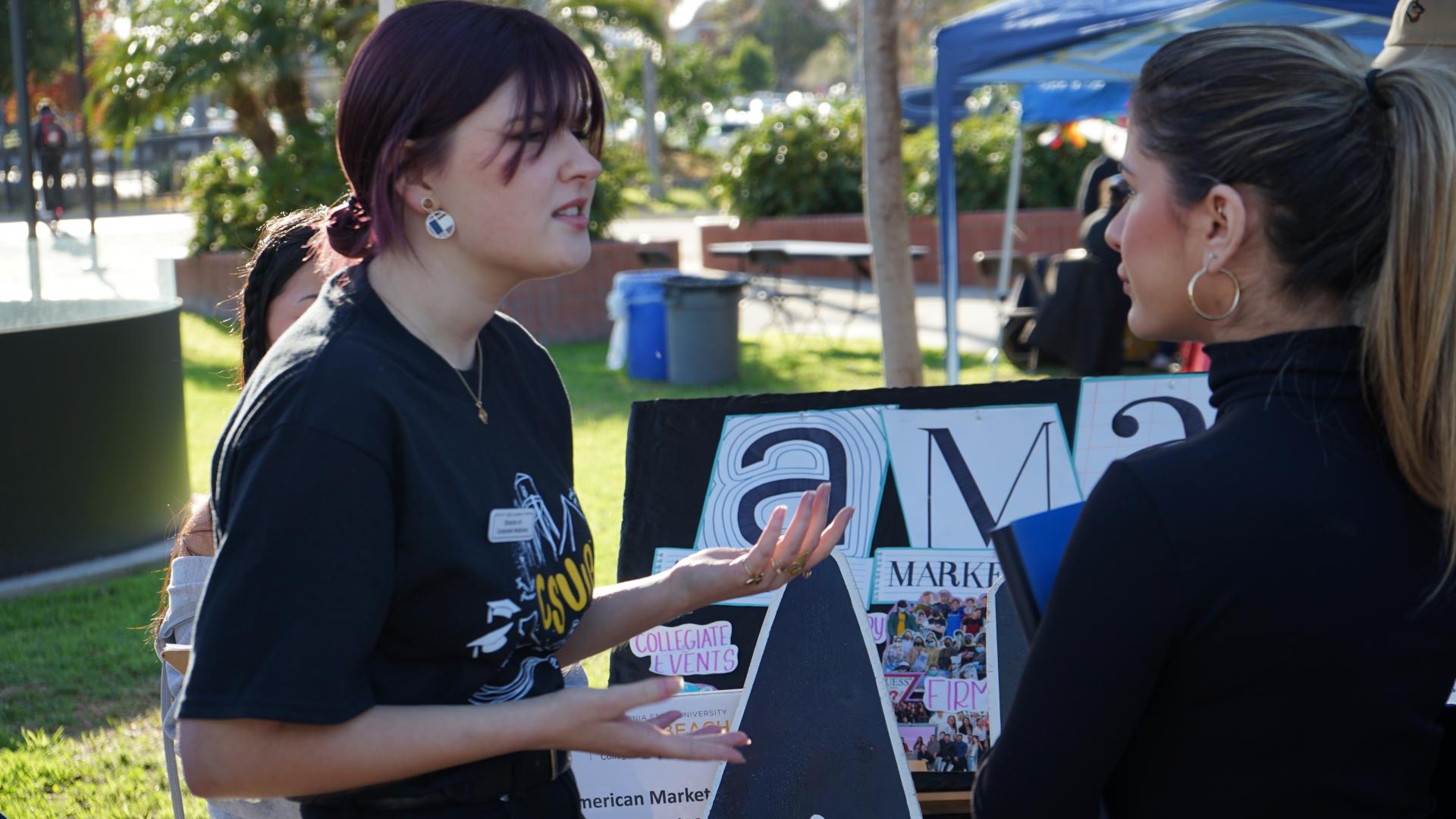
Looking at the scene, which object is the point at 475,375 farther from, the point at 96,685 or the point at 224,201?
the point at 224,201

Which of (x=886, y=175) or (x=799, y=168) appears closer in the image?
(x=886, y=175)

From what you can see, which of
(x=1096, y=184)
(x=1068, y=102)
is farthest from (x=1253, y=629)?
(x=1068, y=102)

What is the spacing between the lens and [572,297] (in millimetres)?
13078

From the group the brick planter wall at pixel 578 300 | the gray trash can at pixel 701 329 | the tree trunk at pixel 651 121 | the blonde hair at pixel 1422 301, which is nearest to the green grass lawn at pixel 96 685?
the gray trash can at pixel 701 329

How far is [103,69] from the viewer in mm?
14953

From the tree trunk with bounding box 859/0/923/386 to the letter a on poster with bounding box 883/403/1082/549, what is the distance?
369cm

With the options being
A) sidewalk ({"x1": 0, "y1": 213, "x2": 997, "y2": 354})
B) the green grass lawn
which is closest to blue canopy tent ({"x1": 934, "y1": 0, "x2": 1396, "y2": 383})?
the green grass lawn

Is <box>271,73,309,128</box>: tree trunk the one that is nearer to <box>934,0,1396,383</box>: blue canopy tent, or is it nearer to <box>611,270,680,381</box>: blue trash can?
<box>611,270,680,381</box>: blue trash can

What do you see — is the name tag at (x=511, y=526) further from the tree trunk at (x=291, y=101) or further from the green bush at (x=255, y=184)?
the tree trunk at (x=291, y=101)

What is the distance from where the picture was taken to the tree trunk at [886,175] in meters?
7.10

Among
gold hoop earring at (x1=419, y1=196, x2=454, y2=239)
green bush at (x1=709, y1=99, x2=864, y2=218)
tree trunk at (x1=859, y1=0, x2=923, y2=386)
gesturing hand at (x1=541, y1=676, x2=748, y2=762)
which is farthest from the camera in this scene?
green bush at (x1=709, y1=99, x2=864, y2=218)

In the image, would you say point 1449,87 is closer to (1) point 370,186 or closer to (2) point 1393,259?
(2) point 1393,259

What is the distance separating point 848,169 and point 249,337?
16092 millimetres

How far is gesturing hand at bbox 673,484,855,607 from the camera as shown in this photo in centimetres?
206
